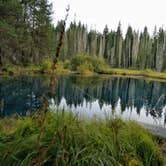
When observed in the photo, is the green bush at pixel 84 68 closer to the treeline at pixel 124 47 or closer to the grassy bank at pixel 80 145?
the treeline at pixel 124 47

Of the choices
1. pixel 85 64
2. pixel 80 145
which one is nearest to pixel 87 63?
pixel 85 64

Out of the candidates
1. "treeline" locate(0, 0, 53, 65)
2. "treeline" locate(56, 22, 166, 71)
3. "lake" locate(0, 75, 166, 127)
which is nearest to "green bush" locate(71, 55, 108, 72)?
"treeline" locate(0, 0, 53, 65)

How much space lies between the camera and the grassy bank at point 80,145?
2780mm

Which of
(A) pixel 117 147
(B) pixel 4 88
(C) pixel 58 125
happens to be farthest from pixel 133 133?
(B) pixel 4 88

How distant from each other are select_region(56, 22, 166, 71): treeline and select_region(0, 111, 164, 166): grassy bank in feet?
215

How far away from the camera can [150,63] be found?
71875 mm

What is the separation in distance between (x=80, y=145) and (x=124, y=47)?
7243 centimetres

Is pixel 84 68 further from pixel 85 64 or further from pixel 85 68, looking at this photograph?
pixel 85 64

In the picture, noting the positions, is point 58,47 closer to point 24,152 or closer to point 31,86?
point 24,152

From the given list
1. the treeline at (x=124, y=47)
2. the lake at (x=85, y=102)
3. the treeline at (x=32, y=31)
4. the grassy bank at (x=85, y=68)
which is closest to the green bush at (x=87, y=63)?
the grassy bank at (x=85, y=68)

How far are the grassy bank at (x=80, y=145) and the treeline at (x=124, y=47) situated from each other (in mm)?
65603

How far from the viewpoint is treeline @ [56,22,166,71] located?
2795 inches

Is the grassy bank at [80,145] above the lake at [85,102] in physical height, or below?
above

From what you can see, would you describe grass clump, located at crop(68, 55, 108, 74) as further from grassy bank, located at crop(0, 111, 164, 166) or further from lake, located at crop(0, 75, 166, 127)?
grassy bank, located at crop(0, 111, 164, 166)
